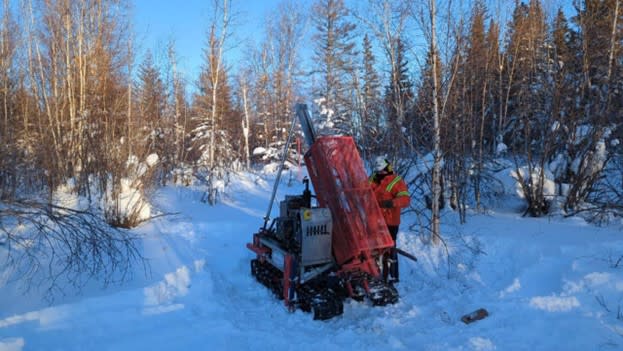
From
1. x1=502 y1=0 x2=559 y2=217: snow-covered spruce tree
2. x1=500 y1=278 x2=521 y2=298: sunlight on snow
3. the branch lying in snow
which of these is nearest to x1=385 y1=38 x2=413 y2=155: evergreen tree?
x1=502 y1=0 x2=559 y2=217: snow-covered spruce tree

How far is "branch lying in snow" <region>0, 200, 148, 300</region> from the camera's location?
12.2 feet

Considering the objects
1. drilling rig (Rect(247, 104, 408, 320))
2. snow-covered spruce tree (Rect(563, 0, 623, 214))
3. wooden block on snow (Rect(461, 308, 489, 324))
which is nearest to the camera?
wooden block on snow (Rect(461, 308, 489, 324))

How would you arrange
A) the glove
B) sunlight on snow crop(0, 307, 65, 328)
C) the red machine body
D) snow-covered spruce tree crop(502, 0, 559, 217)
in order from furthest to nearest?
snow-covered spruce tree crop(502, 0, 559, 217) < the glove < the red machine body < sunlight on snow crop(0, 307, 65, 328)

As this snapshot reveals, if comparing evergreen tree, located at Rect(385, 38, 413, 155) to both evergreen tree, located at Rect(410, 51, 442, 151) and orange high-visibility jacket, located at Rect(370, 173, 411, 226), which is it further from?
orange high-visibility jacket, located at Rect(370, 173, 411, 226)

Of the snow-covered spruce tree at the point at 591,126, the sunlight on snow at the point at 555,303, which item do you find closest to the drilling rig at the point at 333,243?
the sunlight on snow at the point at 555,303

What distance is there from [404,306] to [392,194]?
165 centimetres

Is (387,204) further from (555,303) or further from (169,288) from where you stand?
(169,288)

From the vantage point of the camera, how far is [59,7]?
12.0m

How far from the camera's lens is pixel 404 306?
5.18 meters

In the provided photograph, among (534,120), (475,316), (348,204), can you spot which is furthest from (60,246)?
(534,120)

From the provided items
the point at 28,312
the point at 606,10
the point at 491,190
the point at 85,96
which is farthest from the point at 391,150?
the point at 85,96

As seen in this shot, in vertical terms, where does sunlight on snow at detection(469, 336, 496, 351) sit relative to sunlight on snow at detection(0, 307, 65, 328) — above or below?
below

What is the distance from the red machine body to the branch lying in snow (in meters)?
2.52

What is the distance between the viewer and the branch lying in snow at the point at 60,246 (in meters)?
3.72
